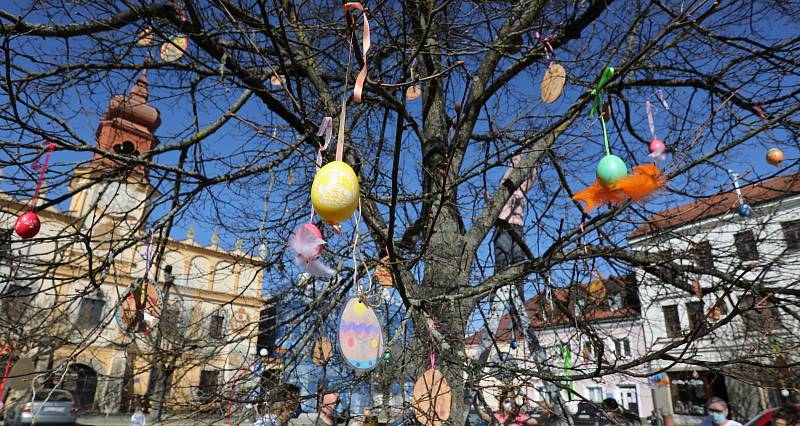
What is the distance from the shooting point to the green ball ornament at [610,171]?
1984mm

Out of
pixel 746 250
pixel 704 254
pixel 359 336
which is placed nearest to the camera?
pixel 359 336

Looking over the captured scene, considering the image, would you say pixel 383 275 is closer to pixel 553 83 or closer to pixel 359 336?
pixel 359 336

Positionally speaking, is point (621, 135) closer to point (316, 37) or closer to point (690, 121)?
point (690, 121)

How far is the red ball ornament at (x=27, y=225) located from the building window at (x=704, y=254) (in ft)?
13.0

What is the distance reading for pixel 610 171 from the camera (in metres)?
2.00

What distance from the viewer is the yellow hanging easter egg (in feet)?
4.52

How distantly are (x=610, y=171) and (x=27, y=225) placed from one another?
3.13 metres

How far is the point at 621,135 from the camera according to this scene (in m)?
4.43

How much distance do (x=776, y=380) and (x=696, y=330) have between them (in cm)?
89

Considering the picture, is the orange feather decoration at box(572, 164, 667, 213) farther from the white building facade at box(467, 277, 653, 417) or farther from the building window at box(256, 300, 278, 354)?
the building window at box(256, 300, 278, 354)

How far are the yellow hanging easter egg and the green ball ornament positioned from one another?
1.17 m

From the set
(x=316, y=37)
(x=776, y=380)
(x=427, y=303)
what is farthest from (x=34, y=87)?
(x=776, y=380)

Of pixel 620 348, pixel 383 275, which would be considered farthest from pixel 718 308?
pixel 620 348

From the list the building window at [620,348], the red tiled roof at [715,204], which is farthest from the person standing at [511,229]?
the building window at [620,348]
